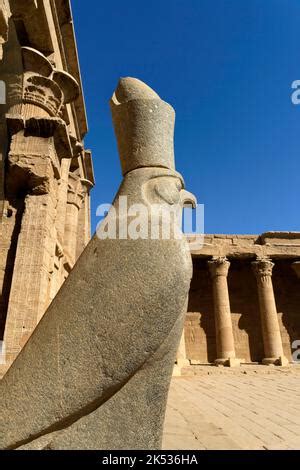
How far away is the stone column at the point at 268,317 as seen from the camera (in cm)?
1557

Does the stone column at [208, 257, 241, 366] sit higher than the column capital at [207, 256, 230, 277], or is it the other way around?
the column capital at [207, 256, 230, 277]

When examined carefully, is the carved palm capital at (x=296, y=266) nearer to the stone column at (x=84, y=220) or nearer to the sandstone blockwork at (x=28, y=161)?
the stone column at (x=84, y=220)

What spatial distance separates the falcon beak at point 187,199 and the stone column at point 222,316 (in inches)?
537

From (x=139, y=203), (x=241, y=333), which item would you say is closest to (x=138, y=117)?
(x=139, y=203)

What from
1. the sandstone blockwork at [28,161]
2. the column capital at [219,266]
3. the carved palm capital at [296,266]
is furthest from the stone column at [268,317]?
the sandstone blockwork at [28,161]

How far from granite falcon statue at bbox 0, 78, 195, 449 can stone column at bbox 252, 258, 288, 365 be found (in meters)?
15.0

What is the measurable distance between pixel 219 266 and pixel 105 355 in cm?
1535

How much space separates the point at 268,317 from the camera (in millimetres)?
16125

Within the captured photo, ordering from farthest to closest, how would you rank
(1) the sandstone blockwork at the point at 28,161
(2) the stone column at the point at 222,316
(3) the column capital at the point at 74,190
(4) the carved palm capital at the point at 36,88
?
(2) the stone column at the point at 222,316 < (3) the column capital at the point at 74,190 < (4) the carved palm capital at the point at 36,88 < (1) the sandstone blockwork at the point at 28,161

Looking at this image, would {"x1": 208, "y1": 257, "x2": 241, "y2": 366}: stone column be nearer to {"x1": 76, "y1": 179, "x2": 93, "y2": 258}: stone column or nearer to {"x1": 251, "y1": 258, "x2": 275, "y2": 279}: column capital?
{"x1": 251, "y1": 258, "x2": 275, "y2": 279}: column capital

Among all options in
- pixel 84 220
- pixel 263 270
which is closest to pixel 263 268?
pixel 263 270

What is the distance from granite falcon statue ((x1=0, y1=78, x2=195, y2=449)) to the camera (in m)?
1.76

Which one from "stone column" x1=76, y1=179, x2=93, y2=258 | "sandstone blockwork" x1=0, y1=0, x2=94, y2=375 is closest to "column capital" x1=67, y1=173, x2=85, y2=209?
"stone column" x1=76, y1=179, x2=93, y2=258

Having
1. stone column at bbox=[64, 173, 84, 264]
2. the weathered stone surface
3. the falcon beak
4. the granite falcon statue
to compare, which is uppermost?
stone column at bbox=[64, 173, 84, 264]
